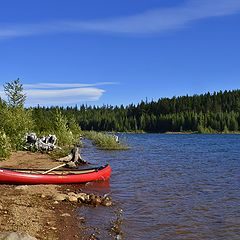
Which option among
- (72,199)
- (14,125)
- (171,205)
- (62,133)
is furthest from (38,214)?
(62,133)

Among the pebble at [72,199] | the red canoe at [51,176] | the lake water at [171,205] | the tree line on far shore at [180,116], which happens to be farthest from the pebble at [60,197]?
the tree line on far shore at [180,116]

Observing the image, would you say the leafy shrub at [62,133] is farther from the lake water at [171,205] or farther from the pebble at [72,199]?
the pebble at [72,199]

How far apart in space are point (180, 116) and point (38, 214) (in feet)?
489

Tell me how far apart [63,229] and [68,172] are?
10.3 meters

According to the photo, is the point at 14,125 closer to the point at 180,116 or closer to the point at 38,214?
the point at 38,214

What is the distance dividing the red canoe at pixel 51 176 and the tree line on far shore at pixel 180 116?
4689 inches

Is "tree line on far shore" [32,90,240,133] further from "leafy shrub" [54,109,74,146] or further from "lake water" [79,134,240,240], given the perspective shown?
"lake water" [79,134,240,240]

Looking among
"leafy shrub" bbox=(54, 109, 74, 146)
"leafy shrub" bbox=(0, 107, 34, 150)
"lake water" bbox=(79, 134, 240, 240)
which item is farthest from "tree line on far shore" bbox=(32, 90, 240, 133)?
"lake water" bbox=(79, 134, 240, 240)

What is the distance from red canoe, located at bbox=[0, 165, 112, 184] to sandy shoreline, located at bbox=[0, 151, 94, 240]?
1.48 feet

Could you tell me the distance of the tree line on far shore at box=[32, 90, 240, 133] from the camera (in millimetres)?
146250

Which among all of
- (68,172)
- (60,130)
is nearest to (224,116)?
(60,130)

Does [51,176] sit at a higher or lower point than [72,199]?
higher

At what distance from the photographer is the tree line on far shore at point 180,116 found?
14625 cm

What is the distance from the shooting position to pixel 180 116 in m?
160
